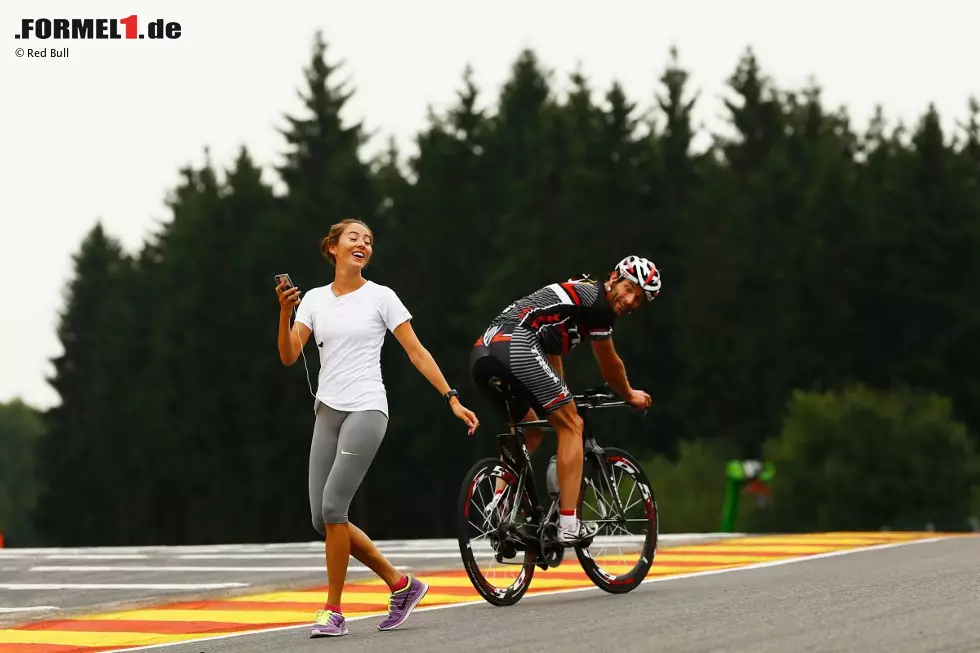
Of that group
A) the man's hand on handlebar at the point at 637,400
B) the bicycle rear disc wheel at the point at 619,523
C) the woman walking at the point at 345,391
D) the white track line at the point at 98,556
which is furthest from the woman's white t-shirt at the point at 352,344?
the white track line at the point at 98,556

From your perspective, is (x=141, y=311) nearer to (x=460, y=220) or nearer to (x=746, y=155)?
(x=460, y=220)

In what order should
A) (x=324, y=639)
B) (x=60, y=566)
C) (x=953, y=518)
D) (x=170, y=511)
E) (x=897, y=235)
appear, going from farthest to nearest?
(x=170, y=511) < (x=897, y=235) < (x=953, y=518) < (x=60, y=566) < (x=324, y=639)

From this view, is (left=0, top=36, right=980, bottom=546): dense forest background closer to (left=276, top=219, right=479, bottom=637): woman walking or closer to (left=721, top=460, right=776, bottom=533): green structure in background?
(left=721, top=460, right=776, bottom=533): green structure in background

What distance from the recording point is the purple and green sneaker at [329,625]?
9.02m

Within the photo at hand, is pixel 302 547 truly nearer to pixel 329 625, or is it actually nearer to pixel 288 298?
pixel 329 625

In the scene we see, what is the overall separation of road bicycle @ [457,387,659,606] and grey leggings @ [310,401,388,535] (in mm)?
798

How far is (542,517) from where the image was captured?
10.1m

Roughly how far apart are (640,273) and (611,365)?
561 millimetres

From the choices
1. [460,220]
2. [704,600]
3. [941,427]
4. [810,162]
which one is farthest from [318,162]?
[704,600]

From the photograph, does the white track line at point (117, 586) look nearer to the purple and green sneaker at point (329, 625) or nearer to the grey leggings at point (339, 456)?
the purple and green sneaker at point (329, 625)

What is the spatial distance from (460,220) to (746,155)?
11343mm

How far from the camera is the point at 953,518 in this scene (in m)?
46.5

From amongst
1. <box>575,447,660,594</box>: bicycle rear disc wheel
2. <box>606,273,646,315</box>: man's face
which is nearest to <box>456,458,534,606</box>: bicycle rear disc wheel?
<box>575,447,660,594</box>: bicycle rear disc wheel

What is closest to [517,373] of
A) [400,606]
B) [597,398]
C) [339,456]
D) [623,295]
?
[597,398]
